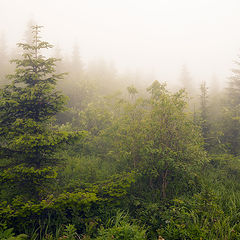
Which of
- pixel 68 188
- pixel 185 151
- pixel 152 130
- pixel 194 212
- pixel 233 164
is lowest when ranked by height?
pixel 233 164

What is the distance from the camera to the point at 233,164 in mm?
8992

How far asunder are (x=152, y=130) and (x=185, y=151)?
5.08ft

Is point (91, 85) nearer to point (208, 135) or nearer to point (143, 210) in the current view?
point (208, 135)

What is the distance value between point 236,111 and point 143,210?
10.7 m

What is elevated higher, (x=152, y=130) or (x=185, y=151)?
(x=152, y=130)

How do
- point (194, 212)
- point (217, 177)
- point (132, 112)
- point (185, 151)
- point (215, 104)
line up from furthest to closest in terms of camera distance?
point (215, 104) < point (217, 177) < point (132, 112) < point (185, 151) < point (194, 212)

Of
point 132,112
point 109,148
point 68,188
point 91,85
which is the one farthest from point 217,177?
point 91,85

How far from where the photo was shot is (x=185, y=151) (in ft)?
22.3

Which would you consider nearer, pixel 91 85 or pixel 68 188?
pixel 68 188

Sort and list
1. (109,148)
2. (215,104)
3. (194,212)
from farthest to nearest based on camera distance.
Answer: (215,104), (109,148), (194,212)

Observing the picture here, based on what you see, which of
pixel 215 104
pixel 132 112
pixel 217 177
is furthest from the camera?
pixel 215 104

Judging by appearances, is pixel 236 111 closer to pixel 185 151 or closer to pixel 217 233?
pixel 185 151

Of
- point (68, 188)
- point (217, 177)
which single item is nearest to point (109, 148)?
point (68, 188)

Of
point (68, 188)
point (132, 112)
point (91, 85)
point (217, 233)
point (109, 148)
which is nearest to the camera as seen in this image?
point (217, 233)
